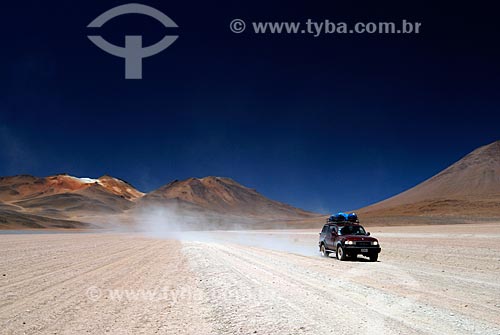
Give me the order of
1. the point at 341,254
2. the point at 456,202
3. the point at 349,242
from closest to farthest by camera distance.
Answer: the point at 349,242 → the point at 341,254 → the point at 456,202

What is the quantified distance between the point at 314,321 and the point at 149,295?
4679mm

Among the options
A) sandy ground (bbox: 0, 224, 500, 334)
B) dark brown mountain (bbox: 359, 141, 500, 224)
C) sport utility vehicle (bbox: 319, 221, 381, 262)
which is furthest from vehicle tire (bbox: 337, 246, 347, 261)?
dark brown mountain (bbox: 359, 141, 500, 224)

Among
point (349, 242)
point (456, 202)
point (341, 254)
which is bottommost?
point (341, 254)

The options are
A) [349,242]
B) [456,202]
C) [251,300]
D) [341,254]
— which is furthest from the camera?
[456,202]

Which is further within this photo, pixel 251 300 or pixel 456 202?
pixel 456 202

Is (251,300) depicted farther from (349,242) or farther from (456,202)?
(456,202)

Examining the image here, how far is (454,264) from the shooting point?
18.1 meters

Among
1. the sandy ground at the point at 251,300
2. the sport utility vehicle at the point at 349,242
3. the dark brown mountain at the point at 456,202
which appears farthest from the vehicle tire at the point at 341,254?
the dark brown mountain at the point at 456,202

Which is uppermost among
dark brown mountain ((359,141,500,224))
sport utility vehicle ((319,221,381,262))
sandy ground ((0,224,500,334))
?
dark brown mountain ((359,141,500,224))

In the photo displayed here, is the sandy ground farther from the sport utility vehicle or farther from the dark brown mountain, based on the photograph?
the dark brown mountain

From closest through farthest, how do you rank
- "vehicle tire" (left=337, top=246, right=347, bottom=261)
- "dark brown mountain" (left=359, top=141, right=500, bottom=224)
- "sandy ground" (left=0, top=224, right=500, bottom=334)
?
"sandy ground" (left=0, top=224, right=500, bottom=334) < "vehicle tire" (left=337, top=246, right=347, bottom=261) < "dark brown mountain" (left=359, top=141, right=500, bottom=224)

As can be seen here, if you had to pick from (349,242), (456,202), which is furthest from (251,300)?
(456,202)

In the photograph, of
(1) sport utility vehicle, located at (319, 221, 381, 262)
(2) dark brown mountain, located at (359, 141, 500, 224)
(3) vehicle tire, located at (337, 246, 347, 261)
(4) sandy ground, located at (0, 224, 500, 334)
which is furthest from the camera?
(2) dark brown mountain, located at (359, 141, 500, 224)

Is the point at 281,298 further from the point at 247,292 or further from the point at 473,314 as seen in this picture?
the point at 473,314
